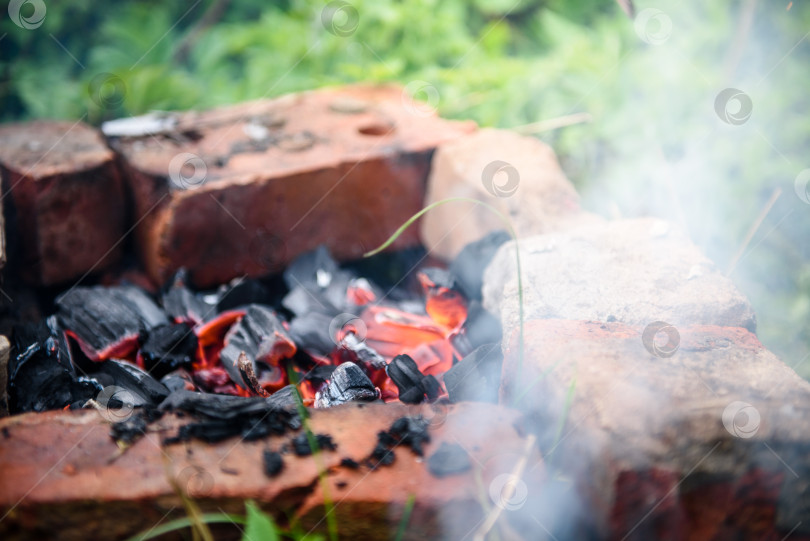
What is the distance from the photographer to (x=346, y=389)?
6.34 feet

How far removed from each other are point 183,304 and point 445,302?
1.08 m

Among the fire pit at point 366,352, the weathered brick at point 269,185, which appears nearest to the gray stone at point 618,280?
the fire pit at point 366,352

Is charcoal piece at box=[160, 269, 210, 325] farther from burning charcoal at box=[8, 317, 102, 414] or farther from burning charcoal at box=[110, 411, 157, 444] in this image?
burning charcoal at box=[110, 411, 157, 444]

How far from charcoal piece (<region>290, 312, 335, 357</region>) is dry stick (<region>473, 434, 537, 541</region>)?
0.97 meters

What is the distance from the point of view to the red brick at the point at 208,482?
1.36 meters

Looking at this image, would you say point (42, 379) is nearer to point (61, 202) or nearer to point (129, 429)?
point (129, 429)

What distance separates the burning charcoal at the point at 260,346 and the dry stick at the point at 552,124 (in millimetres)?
1968

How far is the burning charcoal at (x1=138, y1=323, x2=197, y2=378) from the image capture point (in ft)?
6.98

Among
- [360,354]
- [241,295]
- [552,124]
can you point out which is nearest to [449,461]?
[360,354]

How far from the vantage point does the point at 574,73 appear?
394cm

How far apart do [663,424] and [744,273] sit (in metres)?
2.16

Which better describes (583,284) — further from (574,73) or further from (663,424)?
(574,73)

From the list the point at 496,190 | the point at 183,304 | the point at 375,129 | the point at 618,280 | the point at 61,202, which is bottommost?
the point at 183,304

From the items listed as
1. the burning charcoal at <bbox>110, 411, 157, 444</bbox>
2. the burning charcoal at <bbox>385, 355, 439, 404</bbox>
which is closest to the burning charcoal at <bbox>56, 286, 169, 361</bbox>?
the burning charcoal at <bbox>110, 411, 157, 444</bbox>
